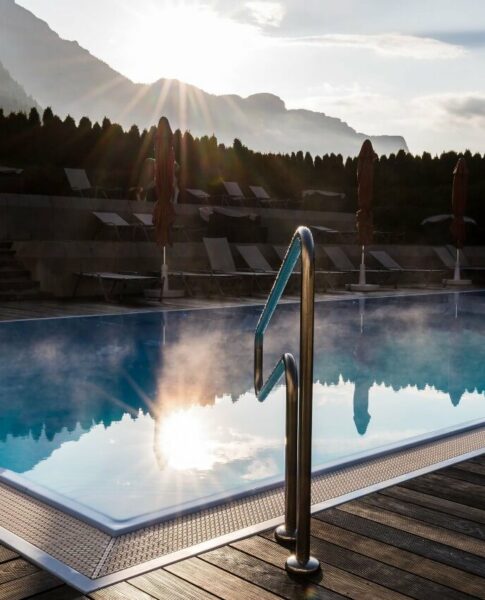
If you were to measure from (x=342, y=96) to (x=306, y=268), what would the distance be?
1343cm

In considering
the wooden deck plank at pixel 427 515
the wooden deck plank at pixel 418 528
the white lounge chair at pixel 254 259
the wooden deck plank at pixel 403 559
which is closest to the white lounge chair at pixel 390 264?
the white lounge chair at pixel 254 259

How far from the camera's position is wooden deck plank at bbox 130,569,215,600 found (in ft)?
7.19

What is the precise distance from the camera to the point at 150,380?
6.44 metres

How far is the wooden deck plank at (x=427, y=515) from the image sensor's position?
107 inches

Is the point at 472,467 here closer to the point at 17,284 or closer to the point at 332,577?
the point at 332,577

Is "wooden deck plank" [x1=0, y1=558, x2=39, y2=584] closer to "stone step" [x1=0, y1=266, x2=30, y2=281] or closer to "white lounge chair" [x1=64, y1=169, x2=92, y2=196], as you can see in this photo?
"stone step" [x1=0, y1=266, x2=30, y2=281]

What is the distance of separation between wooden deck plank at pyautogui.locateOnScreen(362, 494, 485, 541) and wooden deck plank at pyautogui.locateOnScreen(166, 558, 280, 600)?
85 centimetres

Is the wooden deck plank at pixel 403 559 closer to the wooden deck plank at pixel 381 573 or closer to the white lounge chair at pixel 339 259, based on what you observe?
the wooden deck plank at pixel 381 573

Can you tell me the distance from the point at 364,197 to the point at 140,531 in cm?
1261

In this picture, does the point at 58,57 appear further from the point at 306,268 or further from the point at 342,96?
the point at 306,268

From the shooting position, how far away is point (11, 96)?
492 ft

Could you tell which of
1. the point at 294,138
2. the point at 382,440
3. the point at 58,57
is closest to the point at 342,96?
the point at 382,440

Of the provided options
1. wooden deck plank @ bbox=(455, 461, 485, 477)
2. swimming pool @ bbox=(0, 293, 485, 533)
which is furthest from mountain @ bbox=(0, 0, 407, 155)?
wooden deck plank @ bbox=(455, 461, 485, 477)

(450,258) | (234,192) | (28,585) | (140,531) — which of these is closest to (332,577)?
(140,531)
